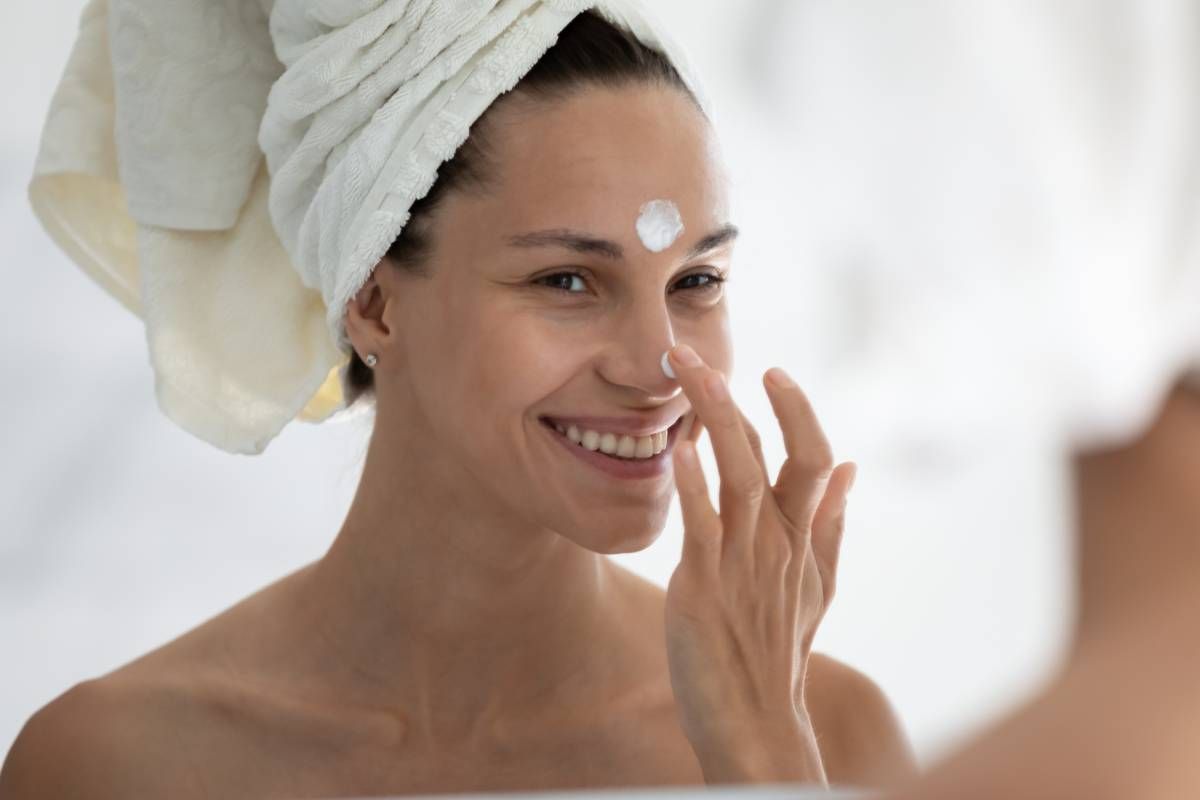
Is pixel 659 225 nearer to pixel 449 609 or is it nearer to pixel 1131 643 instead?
pixel 449 609

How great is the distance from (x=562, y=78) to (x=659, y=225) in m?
0.17

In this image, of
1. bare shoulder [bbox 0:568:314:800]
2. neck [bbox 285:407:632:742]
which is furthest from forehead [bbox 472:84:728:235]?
bare shoulder [bbox 0:568:314:800]

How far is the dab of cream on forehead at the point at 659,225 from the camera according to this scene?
122 cm

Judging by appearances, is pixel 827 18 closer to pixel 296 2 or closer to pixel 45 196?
pixel 296 2

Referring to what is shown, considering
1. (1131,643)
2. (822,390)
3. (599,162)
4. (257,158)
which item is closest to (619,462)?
(599,162)

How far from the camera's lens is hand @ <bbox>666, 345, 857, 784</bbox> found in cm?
111

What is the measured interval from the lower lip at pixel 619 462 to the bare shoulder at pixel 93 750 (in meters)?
0.57

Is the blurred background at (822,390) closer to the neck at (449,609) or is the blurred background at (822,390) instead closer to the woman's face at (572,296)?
the neck at (449,609)

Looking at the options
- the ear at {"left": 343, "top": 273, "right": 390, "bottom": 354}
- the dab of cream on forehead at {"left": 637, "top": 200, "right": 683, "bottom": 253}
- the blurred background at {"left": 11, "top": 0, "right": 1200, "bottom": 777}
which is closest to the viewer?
the dab of cream on forehead at {"left": 637, "top": 200, "right": 683, "bottom": 253}

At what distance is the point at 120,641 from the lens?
1854mm

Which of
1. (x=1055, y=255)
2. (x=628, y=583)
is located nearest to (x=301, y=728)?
(x=628, y=583)

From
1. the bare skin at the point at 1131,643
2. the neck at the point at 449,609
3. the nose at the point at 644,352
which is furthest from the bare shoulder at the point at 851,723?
the bare skin at the point at 1131,643

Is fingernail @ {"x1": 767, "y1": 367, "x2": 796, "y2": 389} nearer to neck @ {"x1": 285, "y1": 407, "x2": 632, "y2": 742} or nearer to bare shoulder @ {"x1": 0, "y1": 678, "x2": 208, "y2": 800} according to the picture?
neck @ {"x1": 285, "y1": 407, "x2": 632, "y2": 742}

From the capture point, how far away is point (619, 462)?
4.16 ft
